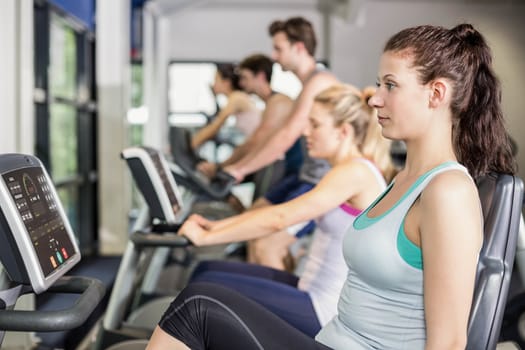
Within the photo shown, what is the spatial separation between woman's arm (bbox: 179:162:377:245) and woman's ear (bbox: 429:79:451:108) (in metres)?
0.79

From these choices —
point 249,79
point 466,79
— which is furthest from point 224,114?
point 466,79

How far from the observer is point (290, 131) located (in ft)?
11.1

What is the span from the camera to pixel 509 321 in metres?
3.49

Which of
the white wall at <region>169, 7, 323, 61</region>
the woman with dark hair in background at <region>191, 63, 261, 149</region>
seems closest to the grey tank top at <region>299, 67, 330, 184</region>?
the woman with dark hair in background at <region>191, 63, 261, 149</region>

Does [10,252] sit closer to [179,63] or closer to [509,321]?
[509,321]

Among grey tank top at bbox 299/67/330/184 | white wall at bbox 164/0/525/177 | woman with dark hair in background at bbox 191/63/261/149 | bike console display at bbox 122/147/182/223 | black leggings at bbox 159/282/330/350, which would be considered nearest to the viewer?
black leggings at bbox 159/282/330/350

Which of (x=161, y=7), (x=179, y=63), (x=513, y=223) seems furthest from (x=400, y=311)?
(x=179, y=63)

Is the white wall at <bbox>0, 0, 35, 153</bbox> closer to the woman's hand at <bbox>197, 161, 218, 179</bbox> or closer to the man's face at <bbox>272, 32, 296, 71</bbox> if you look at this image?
the woman's hand at <bbox>197, 161, 218, 179</bbox>

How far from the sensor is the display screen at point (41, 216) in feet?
4.63

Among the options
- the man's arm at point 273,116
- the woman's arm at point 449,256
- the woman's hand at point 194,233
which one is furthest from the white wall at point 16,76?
the woman's arm at point 449,256

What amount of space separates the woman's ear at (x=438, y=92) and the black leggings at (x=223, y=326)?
56 cm

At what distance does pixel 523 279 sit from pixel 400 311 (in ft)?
2.65

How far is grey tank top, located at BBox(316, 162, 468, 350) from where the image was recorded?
1.37m

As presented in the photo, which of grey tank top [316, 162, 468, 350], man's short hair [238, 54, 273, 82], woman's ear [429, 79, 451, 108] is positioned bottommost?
grey tank top [316, 162, 468, 350]
